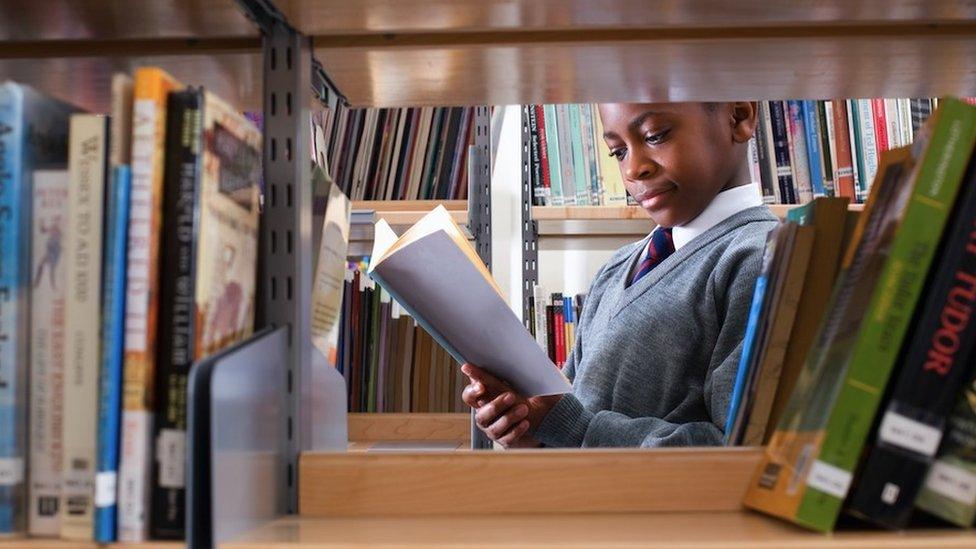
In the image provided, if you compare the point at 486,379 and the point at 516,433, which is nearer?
the point at 486,379

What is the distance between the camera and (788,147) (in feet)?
8.02

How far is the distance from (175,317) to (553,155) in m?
1.86

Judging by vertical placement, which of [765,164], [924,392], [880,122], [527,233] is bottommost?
[924,392]

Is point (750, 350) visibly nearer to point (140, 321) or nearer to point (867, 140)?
point (140, 321)

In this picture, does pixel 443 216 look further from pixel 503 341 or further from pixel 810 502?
pixel 810 502

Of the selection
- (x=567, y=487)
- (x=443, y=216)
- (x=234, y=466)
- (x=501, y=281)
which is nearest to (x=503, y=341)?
(x=443, y=216)

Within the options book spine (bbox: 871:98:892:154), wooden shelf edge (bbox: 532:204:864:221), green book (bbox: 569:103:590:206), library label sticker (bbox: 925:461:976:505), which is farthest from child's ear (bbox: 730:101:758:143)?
library label sticker (bbox: 925:461:976:505)

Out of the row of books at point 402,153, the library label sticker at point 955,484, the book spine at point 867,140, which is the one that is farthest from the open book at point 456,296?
the book spine at point 867,140

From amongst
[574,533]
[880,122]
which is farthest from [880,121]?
[574,533]

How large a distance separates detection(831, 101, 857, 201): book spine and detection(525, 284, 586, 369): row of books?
0.74m

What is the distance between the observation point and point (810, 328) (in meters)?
0.86

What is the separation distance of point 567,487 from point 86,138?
1.54 ft

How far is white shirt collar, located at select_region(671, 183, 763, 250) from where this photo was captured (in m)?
1.64

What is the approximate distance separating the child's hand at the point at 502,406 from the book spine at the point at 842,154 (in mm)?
1294
